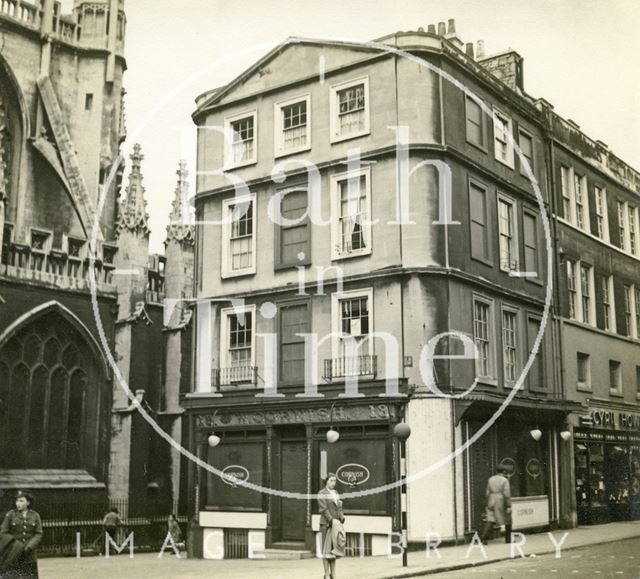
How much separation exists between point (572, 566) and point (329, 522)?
4.25 meters

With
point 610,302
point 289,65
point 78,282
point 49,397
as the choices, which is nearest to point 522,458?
point 610,302

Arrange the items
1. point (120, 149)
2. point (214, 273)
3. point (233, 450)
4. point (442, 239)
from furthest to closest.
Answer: point (120, 149) → point (214, 273) → point (233, 450) → point (442, 239)

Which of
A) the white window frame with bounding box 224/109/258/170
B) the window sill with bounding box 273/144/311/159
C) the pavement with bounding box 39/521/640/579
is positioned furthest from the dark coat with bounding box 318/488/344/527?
Answer: the white window frame with bounding box 224/109/258/170

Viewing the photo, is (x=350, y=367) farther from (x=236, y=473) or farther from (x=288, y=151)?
(x=288, y=151)

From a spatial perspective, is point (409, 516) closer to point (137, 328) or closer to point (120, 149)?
point (137, 328)

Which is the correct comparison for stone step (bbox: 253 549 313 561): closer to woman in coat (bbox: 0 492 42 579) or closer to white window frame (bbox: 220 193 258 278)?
white window frame (bbox: 220 193 258 278)

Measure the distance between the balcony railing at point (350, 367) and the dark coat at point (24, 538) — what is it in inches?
430

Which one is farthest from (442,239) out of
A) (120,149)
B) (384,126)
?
(120,149)

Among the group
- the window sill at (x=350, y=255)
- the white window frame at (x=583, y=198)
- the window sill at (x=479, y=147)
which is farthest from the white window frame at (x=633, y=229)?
the window sill at (x=350, y=255)

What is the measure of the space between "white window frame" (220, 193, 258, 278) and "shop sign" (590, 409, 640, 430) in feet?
37.5

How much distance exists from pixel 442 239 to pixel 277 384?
5.55 metres

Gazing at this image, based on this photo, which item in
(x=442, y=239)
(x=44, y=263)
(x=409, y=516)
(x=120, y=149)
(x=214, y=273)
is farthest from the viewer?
(x=120, y=149)

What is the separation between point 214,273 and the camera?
25156 mm

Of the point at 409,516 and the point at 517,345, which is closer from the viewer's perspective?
the point at 409,516
